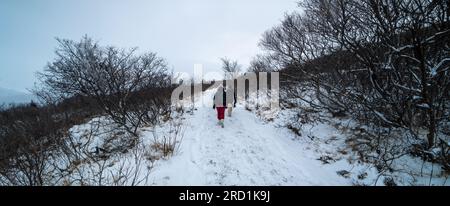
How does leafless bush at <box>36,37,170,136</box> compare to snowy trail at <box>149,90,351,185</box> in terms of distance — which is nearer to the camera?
snowy trail at <box>149,90,351,185</box>

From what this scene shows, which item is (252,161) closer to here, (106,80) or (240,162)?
(240,162)

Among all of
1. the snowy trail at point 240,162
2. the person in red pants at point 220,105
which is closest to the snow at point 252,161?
the snowy trail at point 240,162

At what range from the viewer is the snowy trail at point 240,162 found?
4422mm

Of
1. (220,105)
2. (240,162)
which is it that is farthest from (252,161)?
(220,105)

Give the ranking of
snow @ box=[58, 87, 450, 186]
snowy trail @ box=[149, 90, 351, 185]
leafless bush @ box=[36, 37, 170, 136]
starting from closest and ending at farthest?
snow @ box=[58, 87, 450, 186]
snowy trail @ box=[149, 90, 351, 185]
leafless bush @ box=[36, 37, 170, 136]

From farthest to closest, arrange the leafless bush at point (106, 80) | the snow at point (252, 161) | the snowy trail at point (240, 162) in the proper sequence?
the leafless bush at point (106, 80), the snowy trail at point (240, 162), the snow at point (252, 161)

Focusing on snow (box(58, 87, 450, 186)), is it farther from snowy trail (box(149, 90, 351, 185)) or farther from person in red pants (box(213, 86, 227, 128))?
person in red pants (box(213, 86, 227, 128))

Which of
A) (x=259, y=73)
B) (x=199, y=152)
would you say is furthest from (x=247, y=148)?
(x=259, y=73)

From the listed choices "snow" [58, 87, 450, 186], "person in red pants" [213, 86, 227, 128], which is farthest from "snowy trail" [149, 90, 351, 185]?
"person in red pants" [213, 86, 227, 128]

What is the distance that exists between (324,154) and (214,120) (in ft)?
15.2

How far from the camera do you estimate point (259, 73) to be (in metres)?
16.3

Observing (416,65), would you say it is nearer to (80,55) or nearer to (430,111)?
(430,111)

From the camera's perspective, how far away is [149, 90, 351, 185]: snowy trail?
4.42 m

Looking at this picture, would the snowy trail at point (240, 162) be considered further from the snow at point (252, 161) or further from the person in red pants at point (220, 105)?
the person in red pants at point (220, 105)
